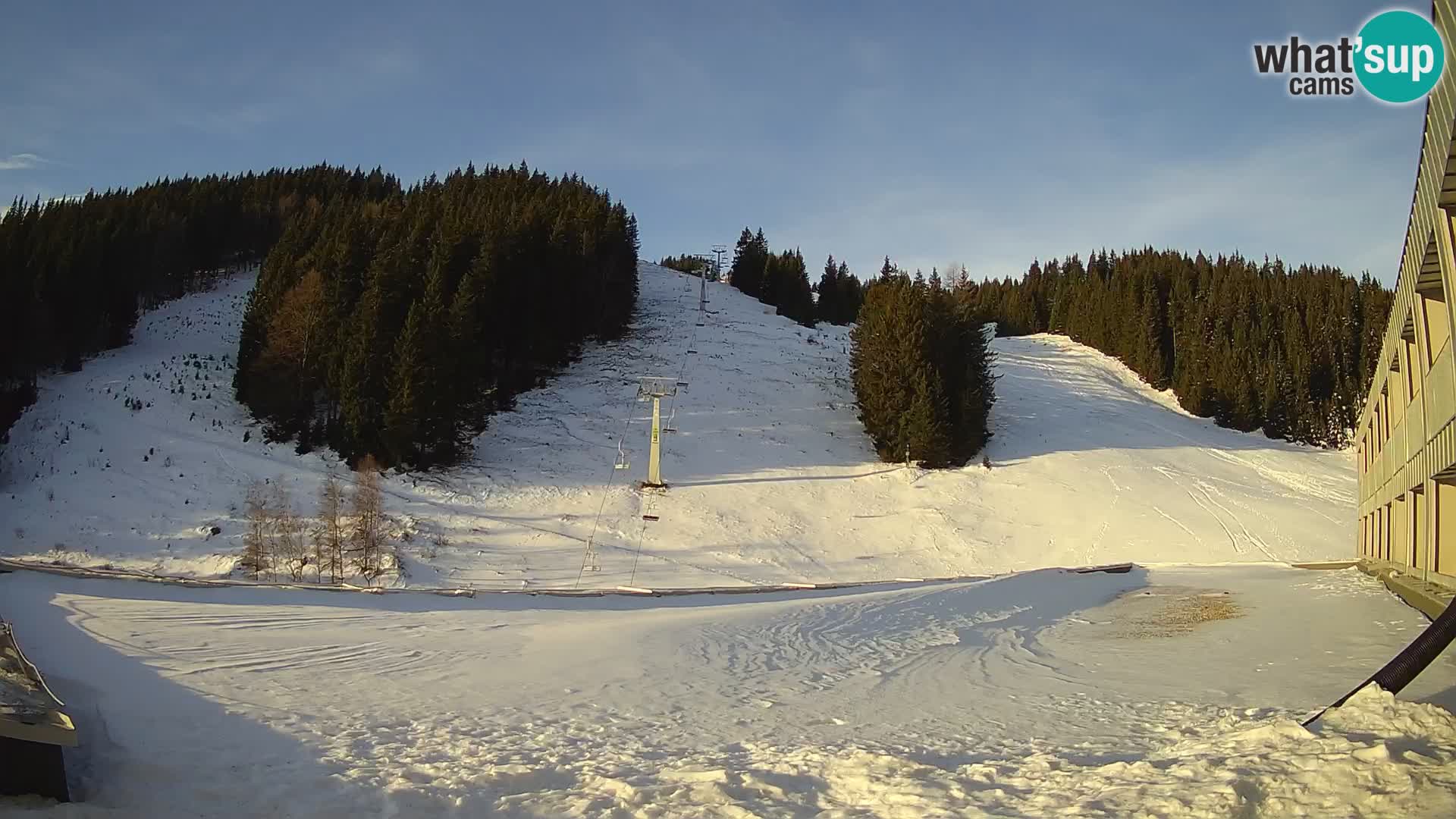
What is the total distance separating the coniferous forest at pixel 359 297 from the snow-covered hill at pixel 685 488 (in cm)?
148

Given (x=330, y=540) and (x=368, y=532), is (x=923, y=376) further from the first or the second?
(x=330, y=540)

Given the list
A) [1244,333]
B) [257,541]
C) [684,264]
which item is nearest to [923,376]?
[257,541]

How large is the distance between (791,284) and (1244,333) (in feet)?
114

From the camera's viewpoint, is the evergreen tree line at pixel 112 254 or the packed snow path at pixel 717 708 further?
the evergreen tree line at pixel 112 254

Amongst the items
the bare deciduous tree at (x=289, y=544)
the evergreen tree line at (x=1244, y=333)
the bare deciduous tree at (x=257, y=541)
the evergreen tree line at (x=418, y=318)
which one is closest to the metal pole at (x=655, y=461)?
the evergreen tree line at (x=418, y=318)

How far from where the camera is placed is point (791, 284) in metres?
73.4

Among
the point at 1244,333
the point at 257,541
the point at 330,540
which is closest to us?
the point at 257,541

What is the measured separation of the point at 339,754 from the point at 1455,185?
12.3m

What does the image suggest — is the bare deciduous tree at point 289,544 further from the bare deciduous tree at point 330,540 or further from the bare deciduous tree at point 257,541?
the bare deciduous tree at point 330,540

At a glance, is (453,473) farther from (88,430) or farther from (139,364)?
(139,364)

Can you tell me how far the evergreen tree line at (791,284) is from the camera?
72.5 metres

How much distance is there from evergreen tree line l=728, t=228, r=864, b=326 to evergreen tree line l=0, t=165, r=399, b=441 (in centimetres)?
3654

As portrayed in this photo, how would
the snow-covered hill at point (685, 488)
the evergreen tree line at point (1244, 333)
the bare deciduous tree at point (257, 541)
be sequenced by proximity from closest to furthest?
the bare deciduous tree at point (257, 541), the snow-covered hill at point (685, 488), the evergreen tree line at point (1244, 333)

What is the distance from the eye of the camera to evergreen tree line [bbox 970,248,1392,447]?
50625 millimetres
